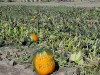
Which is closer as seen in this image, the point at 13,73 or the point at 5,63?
the point at 13,73

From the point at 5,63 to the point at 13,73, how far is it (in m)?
0.47

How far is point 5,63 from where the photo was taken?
538 cm

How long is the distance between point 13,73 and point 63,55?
105 centimetres

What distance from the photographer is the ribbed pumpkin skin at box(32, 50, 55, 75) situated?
15.5 ft

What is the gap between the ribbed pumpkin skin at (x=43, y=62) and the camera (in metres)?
4.73

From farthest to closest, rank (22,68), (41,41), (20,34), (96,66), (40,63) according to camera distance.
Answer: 1. (20,34)
2. (41,41)
3. (22,68)
4. (40,63)
5. (96,66)

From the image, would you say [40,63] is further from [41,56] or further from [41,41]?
[41,41]

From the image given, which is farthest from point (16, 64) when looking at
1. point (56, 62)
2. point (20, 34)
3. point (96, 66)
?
point (20, 34)

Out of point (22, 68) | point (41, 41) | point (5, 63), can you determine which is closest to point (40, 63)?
point (22, 68)

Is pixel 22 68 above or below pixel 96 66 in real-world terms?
below

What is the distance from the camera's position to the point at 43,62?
4.74m

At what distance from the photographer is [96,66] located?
432 centimetres

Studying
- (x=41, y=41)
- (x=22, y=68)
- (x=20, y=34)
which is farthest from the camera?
(x=20, y=34)

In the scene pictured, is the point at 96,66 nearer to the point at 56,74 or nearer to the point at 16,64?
the point at 56,74
